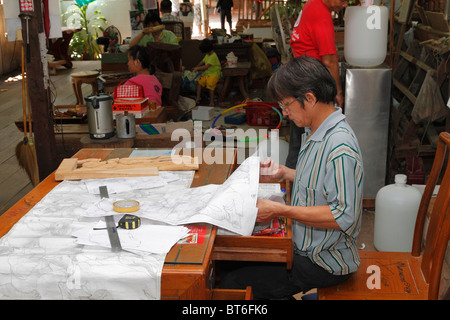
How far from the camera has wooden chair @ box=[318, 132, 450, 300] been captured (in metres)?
2.02

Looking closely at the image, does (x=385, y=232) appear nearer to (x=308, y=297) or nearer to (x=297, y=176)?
(x=308, y=297)

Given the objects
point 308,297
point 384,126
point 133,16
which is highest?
point 133,16

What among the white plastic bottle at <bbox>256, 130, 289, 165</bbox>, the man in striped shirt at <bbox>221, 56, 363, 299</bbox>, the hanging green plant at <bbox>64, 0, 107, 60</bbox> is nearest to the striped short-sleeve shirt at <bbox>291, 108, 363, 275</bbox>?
the man in striped shirt at <bbox>221, 56, 363, 299</bbox>

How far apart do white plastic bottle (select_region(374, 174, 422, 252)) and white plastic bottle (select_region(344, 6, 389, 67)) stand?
42.5 inches

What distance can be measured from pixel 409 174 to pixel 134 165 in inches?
112

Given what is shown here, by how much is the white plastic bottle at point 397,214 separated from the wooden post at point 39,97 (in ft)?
7.92

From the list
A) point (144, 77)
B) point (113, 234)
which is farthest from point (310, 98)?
point (144, 77)

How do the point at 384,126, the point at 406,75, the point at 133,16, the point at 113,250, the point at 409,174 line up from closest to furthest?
1. the point at 113,250
2. the point at 384,126
3. the point at 409,174
4. the point at 406,75
5. the point at 133,16

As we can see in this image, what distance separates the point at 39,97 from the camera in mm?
3766

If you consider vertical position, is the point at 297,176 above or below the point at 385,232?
above

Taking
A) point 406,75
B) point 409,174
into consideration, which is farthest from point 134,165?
point 406,75

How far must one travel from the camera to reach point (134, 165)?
7.84 feet

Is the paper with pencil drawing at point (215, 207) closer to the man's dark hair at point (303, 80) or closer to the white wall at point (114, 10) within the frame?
the man's dark hair at point (303, 80)

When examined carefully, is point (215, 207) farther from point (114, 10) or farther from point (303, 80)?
point (114, 10)
